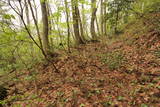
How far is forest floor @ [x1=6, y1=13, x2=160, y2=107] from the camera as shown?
136 inches

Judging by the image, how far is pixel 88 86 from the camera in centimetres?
430

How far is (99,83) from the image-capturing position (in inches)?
173

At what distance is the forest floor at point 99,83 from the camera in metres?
3.45

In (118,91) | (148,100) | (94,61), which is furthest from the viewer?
(94,61)

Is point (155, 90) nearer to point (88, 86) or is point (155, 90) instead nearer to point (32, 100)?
point (88, 86)

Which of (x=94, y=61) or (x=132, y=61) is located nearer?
(x=132, y=61)

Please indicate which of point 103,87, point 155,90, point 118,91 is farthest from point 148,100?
point 103,87

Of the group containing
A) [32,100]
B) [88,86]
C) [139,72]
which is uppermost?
[139,72]

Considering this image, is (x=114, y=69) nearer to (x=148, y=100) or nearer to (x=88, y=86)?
(x=88, y=86)

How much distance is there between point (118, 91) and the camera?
3762 millimetres

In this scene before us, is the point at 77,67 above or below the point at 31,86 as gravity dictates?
above

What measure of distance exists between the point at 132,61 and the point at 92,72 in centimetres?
204

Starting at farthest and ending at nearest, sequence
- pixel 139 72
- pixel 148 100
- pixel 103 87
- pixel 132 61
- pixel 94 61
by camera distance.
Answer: pixel 94 61 → pixel 132 61 → pixel 139 72 → pixel 103 87 → pixel 148 100

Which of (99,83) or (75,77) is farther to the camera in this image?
(75,77)
